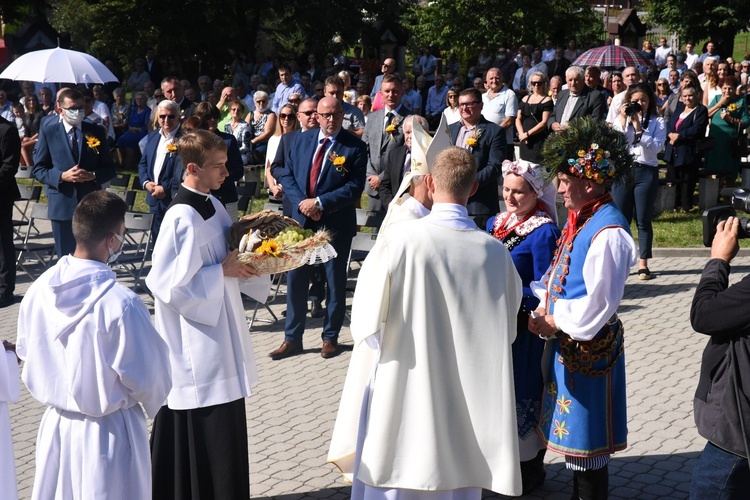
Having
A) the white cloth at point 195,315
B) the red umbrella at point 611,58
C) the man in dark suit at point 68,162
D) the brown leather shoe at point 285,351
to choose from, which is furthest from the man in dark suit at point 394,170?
the red umbrella at point 611,58

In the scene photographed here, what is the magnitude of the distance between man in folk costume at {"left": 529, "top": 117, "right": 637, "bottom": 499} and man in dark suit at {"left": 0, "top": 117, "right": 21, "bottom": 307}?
6674 mm

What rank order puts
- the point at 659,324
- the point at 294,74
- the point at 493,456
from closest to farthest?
the point at 493,456, the point at 659,324, the point at 294,74

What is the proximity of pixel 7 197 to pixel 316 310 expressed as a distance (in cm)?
342

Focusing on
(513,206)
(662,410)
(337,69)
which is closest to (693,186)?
(662,410)

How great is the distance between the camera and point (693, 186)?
14211 mm

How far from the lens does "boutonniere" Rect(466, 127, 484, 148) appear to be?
31.4 feet

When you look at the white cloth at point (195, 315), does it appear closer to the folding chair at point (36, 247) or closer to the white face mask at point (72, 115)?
the white face mask at point (72, 115)

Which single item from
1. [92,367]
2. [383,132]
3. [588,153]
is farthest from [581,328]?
[383,132]

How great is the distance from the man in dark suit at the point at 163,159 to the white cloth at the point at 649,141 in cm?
466

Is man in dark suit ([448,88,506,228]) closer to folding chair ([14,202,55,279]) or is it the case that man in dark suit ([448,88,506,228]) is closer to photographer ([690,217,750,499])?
folding chair ([14,202,55,279])

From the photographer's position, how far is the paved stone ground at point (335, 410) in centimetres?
584

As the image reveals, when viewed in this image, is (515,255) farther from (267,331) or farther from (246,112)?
(246,112)

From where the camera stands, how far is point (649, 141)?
10.6 m

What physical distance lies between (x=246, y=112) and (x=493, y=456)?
11.4 meters
